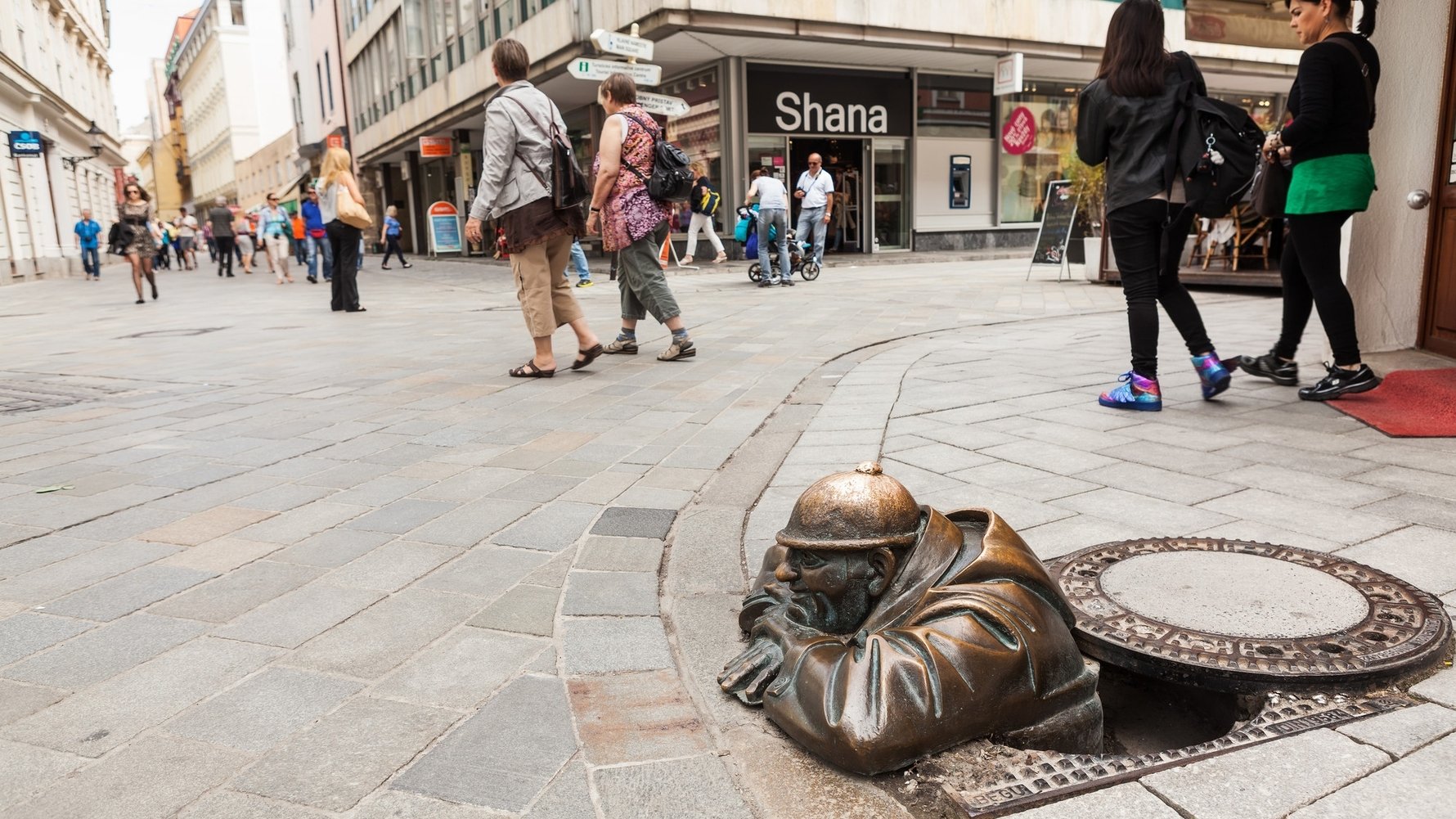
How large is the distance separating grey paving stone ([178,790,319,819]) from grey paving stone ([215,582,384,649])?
2.21 ft

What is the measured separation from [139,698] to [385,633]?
538 millimetres

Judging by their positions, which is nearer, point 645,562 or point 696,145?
point 645,562

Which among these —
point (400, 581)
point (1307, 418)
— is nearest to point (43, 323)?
point (400, 581)

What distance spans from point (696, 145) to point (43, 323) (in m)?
13.3

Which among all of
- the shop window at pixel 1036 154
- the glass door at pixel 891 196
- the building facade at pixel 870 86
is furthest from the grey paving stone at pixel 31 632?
the shop window at pixel 1036 154

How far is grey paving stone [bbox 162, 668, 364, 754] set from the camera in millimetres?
1903

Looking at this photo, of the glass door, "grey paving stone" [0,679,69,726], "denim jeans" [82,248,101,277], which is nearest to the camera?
"grey paving stone" [0,679,69,726]

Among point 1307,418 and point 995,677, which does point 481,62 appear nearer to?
point 1307,418

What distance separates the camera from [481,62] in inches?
938

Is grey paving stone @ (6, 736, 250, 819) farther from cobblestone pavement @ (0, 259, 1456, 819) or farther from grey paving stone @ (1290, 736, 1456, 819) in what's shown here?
grey paving stone @ (1290, 736, 1456, 819)

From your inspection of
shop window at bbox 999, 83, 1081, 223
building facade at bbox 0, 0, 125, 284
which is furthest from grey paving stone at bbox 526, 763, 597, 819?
building facade at bbox 0, 0, 125, 284

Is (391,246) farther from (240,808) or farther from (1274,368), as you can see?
(240,808)

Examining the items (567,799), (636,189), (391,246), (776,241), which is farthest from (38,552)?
(391,246)

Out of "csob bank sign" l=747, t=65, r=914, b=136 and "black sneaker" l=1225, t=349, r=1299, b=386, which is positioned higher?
"csob bank sign" l=747, t=65, r=914, b=136
